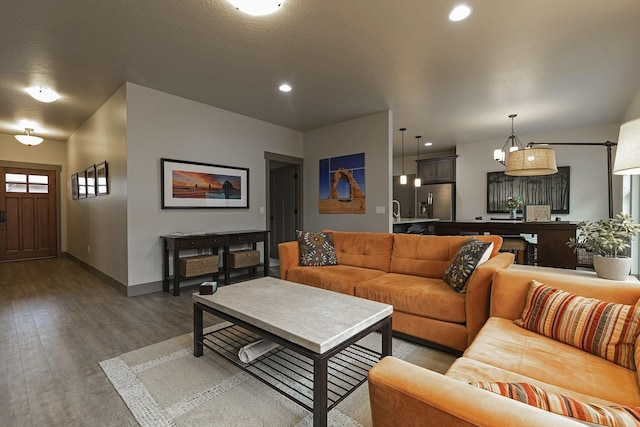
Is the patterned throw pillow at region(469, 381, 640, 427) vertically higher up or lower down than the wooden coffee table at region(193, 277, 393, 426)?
higher up

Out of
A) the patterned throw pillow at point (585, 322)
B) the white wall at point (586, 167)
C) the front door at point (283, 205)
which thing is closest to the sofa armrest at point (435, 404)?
the patterned throw pillow at point (585, 322)

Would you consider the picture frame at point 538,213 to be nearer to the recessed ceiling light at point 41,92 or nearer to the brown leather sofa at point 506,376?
the brown leather sofa at point 506,376

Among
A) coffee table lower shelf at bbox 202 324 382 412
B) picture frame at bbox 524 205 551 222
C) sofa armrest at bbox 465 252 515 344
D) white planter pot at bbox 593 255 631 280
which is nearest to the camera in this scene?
coffee table lower shelf at bbox 202 324 382 412

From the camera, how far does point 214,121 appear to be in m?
4.72

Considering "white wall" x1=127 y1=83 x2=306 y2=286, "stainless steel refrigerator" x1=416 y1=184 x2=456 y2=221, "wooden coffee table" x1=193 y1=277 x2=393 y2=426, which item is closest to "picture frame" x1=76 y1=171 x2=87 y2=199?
"white wall" x1=127 y1=83 x2=306 y2=286

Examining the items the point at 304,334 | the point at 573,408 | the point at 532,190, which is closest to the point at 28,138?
the point at 304,334

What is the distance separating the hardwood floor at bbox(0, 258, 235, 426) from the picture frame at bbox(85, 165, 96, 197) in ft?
4.99

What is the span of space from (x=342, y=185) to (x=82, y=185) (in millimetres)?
5105

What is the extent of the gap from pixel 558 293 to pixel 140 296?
14.4ft

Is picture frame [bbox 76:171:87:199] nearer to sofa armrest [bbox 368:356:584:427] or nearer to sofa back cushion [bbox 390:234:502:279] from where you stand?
sofa back cushion [bbox 390:234:502:279]

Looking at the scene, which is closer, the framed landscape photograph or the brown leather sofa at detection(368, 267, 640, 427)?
the brown leather sofa at detection(368, 267, 640, 427)

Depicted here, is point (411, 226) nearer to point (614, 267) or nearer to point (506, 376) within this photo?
point (614, 267)

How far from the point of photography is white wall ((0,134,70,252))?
6.41 metres

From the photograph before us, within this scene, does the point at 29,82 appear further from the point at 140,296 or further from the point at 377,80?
the point at 377,80
